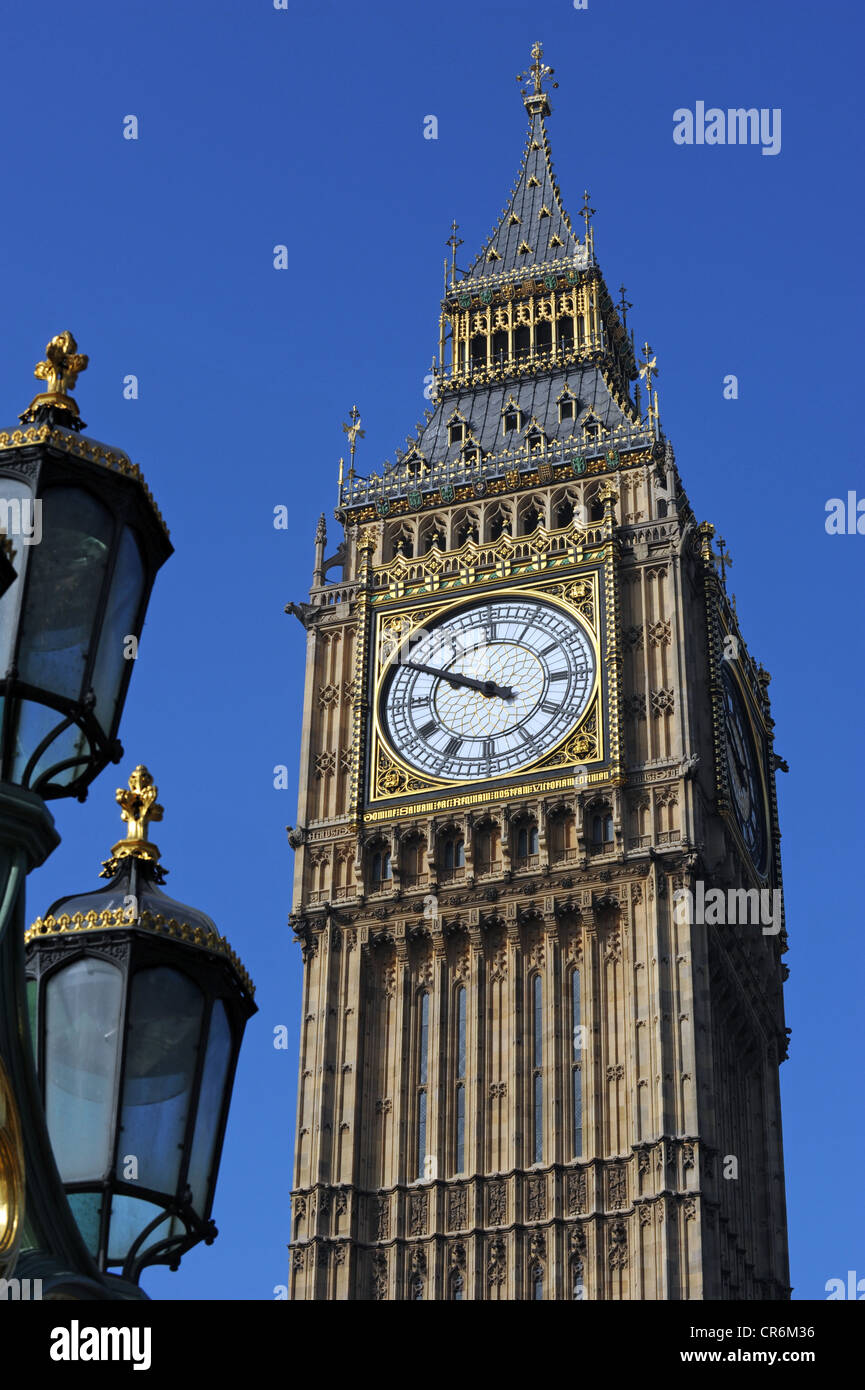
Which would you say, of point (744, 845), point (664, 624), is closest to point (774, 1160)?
point (744, 845)

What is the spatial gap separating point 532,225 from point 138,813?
5930cm

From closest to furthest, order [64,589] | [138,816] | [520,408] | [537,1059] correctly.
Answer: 1. [64,589]
2. [138,816]
3. [537,1059]
4. [520,408]

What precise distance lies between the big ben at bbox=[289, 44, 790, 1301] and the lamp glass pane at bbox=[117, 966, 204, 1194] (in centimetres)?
3772

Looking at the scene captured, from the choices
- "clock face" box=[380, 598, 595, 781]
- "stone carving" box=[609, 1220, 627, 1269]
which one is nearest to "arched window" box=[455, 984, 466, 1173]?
"stone carving" box=[609, 1220, 627, 1269]

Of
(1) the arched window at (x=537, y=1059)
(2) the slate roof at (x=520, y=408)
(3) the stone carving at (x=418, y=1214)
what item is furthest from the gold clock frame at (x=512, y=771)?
(3) the stone carving at (x=418, y=1214)

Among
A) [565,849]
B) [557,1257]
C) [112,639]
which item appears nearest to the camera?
[112,639]

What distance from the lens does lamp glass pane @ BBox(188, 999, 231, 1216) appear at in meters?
9.89

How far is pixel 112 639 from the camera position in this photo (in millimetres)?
9633

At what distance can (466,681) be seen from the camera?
178ft

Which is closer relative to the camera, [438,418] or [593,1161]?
[593,1161]

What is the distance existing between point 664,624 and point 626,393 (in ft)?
37.7

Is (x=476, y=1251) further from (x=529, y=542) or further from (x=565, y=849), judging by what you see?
(x=529, y=542)

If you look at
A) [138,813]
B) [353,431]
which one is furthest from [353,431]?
[138,813]

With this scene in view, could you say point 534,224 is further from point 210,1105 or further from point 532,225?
point 210,1105
